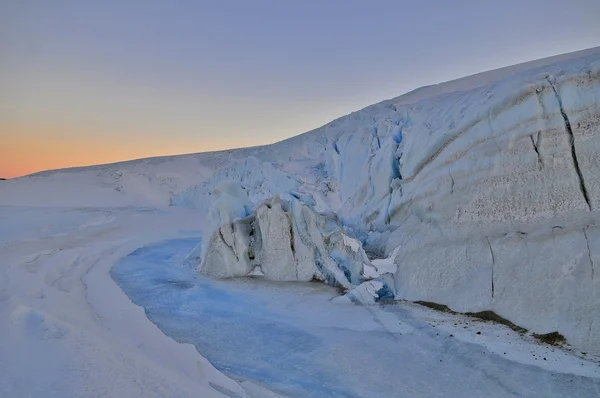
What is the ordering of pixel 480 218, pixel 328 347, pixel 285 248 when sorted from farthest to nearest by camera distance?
pixel 285 248 < pixel 480 218 < pixel 328 347

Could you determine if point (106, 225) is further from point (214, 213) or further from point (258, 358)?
point (258, 358)

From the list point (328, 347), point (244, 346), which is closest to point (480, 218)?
point (328, 347)

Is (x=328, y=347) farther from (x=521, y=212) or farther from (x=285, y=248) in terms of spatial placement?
(x=285, y=248)

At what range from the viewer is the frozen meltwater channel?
3973 mm

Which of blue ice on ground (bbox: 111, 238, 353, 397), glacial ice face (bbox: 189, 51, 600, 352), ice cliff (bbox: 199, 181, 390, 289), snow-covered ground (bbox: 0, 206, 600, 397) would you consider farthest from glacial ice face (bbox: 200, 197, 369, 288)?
blue ice on ground (bbox: 111, 238, 353, 397)

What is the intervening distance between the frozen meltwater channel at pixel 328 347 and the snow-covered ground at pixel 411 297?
0.08ft

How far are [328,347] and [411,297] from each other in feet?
7.15

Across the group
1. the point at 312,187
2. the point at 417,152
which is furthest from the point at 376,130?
the point at 417,152

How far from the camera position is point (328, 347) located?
4.98m

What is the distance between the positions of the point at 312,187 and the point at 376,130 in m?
3.50

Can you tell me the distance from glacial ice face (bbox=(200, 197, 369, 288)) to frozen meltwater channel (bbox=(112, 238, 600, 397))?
0.61 meters

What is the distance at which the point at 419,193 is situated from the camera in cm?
823

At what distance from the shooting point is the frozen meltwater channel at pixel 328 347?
3.97 m

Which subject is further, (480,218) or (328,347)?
(480,218)
